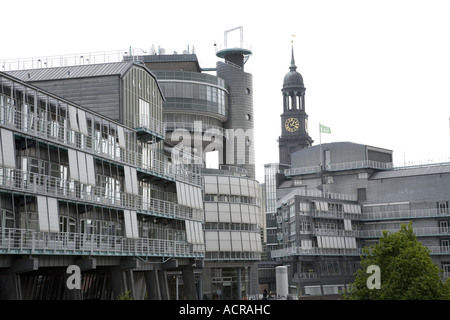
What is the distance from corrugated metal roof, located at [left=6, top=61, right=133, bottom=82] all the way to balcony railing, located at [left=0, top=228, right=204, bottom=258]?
14902 millimetres

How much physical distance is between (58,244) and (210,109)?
62564 mm

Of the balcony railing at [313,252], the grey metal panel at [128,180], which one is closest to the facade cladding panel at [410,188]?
the balcony railing at [313,252]

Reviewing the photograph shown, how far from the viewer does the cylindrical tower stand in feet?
385

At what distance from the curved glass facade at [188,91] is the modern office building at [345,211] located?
68.4 ft

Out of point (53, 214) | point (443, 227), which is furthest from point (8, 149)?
point (443, 227)

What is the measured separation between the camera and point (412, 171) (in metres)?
124

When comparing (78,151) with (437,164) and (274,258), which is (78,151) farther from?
(437,164)

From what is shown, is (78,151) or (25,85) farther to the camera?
(78,151)

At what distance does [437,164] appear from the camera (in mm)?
125500

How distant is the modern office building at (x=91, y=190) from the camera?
1832 inches

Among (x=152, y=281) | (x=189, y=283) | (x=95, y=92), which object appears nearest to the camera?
(x=95, y=92)

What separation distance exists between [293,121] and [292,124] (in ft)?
2.48

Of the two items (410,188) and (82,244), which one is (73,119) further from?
(410,188)
